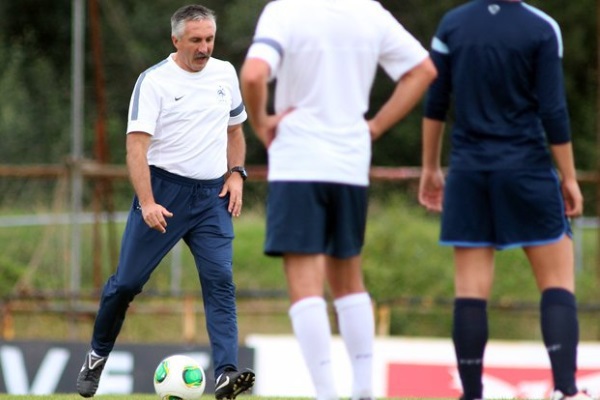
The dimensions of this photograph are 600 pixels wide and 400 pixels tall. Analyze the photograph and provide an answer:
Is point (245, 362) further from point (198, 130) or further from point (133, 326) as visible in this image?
point (198, 130)

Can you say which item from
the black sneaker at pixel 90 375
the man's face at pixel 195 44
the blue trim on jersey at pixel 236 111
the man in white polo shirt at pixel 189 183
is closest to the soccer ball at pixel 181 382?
the man in white polo shirt at pixel 189 183

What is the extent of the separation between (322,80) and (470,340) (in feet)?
4.49

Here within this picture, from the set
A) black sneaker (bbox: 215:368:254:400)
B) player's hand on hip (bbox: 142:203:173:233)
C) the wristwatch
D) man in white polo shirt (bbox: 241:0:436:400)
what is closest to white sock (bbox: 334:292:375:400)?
man in white polo shirt (bbox: 241:0:436:400)

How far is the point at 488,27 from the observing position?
6.45 m

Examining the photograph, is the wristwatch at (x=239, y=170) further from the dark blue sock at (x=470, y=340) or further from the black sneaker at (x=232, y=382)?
the dark blue sock at (x=470, y=340)

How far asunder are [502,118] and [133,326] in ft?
39.8

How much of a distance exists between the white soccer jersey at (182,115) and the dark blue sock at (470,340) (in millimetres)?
2014

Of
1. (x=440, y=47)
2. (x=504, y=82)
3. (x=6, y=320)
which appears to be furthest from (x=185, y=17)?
(x=6, y=320)

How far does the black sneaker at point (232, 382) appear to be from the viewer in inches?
307

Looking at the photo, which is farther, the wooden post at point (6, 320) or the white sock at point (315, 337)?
the wooden post at point (6, 320)

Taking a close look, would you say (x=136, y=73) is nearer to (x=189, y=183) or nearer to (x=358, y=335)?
(x=189, y=183)

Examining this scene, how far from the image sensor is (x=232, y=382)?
780 centimetres

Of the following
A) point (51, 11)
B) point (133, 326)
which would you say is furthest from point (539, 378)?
point (51, 11)

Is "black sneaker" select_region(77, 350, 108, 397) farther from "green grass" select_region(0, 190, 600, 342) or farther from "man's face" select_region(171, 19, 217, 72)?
"green grass" select_region(0, 190, 600, 342)
